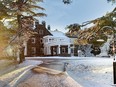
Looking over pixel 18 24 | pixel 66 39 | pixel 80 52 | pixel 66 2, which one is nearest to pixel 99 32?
pixel 66 2

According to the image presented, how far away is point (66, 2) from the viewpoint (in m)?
13.4

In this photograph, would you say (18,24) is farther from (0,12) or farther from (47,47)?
(47,47)

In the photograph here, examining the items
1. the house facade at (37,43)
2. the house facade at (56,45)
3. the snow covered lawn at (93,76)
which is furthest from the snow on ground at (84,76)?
the house facade at (37,43)

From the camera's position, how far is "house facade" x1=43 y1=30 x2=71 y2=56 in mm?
61656

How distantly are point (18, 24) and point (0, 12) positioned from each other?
14.5 m

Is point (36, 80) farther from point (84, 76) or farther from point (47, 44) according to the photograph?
point (47, 44)

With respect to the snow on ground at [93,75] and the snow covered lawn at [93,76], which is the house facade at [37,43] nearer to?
the snow on ground at [93,75]

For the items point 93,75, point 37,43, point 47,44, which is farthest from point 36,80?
point 37,43

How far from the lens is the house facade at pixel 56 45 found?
61656 millimetres

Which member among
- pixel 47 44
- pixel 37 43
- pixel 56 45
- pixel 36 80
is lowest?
pixel 36 80

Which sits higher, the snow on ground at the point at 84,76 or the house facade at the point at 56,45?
the house facade at the point at 56,45

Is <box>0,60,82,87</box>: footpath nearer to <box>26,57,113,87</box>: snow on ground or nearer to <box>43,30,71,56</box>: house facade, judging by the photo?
<box>26,57,113,87</box>: snow on ground

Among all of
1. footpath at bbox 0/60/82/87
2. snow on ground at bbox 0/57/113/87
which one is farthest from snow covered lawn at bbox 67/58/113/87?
footpath at bbox 0/60/82/87

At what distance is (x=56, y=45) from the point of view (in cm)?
6238
